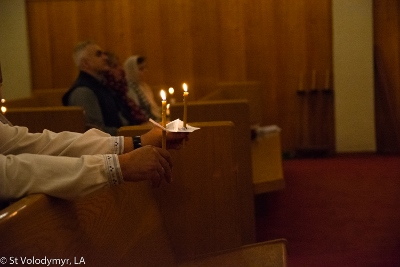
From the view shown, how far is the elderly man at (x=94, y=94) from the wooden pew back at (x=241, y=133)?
572 mm

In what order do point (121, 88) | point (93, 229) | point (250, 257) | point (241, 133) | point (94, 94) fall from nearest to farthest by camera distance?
point (93, 229)
point (250, 257)
point (241, 133)
point (94, 94)
point (121, 88)

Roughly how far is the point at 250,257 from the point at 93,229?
2.36 ft

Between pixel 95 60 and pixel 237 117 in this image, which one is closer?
pixel 237 117

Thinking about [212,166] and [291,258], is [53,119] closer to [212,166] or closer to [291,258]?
[212,166]

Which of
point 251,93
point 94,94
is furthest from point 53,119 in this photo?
point 251,93

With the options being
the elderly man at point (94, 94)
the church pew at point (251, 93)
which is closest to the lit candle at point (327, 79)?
the church pew at point (251, 93)

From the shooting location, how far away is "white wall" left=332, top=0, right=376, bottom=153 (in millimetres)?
7828

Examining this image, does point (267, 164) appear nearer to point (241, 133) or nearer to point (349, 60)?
point (241, 133)

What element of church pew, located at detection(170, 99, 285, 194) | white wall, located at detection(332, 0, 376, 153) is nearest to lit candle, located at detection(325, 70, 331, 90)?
white wall, located at detection(332, 0, 376, 153)

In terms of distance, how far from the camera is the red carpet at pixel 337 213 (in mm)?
4109

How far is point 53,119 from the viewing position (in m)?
4.07

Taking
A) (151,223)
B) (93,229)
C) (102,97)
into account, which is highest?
(102,97)

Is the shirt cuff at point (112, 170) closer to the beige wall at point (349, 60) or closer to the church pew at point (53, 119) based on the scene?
the church pew at point (53, 119)

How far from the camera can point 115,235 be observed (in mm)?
2053
